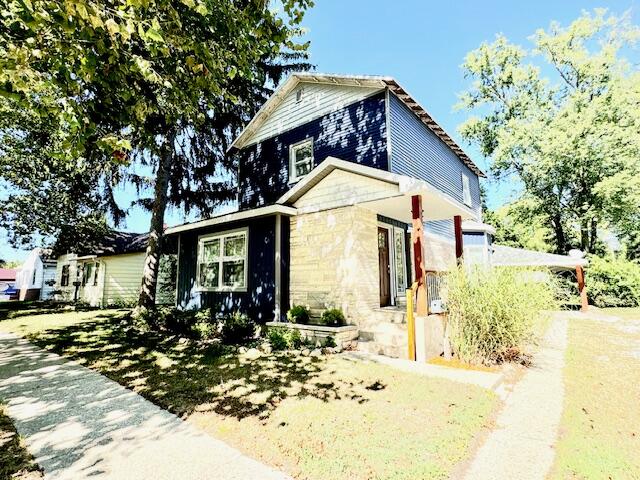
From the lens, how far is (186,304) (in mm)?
12219

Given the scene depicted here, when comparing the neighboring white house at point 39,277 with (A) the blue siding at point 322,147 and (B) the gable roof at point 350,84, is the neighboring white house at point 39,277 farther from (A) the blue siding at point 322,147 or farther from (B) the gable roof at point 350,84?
(B) the gable roof at point 350,84

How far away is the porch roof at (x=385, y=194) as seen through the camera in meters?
7.31

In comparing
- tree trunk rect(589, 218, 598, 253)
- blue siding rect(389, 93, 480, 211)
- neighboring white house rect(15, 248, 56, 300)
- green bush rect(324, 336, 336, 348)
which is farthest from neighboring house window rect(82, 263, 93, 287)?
tree trunk rect(589, 218, 598, 253)

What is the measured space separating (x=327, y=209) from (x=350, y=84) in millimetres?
4426

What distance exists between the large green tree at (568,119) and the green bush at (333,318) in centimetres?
1953

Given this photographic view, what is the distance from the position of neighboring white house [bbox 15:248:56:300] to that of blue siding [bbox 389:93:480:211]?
27.7m

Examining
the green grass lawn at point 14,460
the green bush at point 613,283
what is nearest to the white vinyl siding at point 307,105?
the green grass lawn at point 14,460

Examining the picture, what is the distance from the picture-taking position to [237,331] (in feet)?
28.2

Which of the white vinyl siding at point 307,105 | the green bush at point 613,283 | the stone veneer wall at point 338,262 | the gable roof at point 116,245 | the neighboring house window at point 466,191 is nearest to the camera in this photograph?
the stone veneer wall at point 338,262

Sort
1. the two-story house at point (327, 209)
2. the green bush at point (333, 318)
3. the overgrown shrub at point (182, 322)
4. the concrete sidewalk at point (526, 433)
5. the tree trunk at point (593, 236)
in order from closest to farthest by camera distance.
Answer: the concrete sidewalk at point (526, 433)
the green bush at point (333, 318)
the two-story house at point (327, 209)
the overgrown shrub at point (182, 322)
the tree trunk at point (593, 236)

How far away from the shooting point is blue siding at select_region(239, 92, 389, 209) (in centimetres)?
980

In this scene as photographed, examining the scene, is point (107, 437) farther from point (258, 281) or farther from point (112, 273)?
point (112, 273)

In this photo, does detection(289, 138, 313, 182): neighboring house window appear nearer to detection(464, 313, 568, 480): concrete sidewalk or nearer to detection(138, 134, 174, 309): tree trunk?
detection(138, 134, 174, 309): tree trunk

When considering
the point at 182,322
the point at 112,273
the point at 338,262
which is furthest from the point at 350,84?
the point at 112,273
